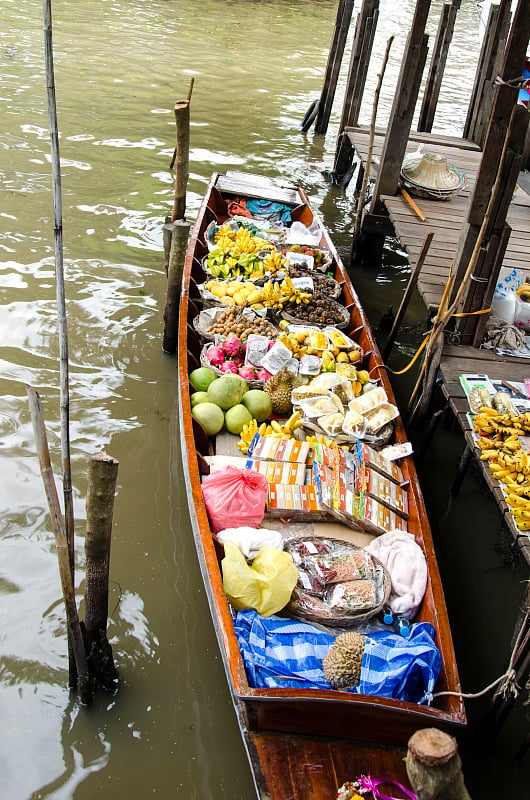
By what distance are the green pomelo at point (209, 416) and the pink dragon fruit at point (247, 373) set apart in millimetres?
520

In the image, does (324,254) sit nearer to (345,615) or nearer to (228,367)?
(228,367)

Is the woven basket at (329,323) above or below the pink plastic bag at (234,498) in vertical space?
above

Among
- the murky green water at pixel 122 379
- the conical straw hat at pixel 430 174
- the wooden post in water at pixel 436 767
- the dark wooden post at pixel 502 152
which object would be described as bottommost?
the murky green water at pixel 122 379

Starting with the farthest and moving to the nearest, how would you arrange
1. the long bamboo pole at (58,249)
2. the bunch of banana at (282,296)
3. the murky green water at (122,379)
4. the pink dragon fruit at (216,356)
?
the bunch of banana at (282,296) → the pink dragon fruit at (216,356) → the murky green water at (122,379) → the long bamboo pole at (58,249)

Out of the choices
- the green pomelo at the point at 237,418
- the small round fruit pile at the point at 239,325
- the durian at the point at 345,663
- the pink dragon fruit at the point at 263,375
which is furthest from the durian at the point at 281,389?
the durian at the point at 345,663

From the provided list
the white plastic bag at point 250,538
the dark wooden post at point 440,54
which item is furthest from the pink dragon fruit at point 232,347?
the dark wooden post at point 440,54

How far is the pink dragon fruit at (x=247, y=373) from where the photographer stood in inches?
223

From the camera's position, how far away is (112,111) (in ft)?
40.8

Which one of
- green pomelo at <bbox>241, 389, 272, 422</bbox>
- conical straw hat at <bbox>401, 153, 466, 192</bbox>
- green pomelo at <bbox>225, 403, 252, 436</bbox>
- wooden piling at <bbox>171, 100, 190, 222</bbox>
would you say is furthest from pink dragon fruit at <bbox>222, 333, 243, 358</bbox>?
conical straw hat at <bbox>401, 153, 466, 192</bbox>

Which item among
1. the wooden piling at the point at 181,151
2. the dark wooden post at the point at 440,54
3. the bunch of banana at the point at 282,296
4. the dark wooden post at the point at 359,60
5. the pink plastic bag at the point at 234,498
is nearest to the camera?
the pink plastic bag at the point at 234,498

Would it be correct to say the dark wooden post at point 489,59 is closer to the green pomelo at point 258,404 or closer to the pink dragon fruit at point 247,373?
the pink dragon fruit at point 247,373

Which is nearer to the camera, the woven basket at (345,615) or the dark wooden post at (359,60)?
the woven basket at (345,615)

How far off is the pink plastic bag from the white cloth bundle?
0.74 m

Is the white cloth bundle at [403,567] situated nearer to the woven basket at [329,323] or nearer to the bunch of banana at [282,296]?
the woven basket at [329,323]
